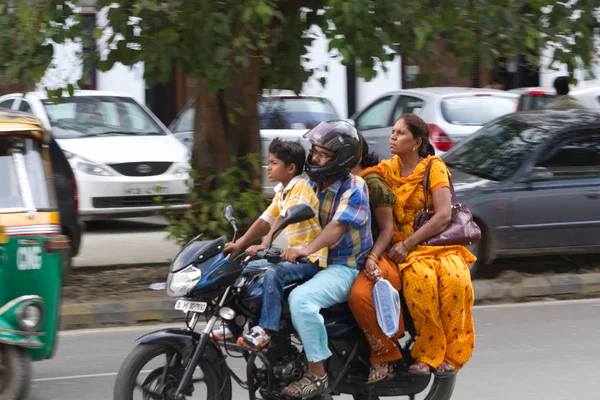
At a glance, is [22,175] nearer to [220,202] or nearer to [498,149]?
[220,202]

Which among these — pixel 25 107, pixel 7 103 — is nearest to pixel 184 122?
pixel 7 103

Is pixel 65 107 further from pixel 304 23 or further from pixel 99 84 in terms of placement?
pixel 99 84

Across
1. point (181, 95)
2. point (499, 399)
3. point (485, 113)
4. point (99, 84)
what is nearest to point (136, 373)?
point (499, 399)

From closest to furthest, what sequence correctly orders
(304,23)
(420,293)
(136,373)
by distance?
(136,373) → (420,293) → (304,23)

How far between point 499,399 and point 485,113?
846 cm

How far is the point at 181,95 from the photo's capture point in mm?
22859

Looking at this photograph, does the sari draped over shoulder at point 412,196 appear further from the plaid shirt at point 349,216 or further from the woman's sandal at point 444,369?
the woman's sandal at point 444,369

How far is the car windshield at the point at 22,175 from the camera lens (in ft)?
20.2

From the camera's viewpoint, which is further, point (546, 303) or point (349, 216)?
point (546, 303)

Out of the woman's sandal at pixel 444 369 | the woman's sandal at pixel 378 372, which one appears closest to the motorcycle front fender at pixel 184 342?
the woman's sandal at pixel 378 372

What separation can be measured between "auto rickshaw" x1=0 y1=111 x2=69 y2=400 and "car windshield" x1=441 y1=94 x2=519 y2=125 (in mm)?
8474

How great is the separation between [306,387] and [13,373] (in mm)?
1643

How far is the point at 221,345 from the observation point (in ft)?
17.1

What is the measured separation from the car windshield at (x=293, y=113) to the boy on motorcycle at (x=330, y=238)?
930 centimetres
